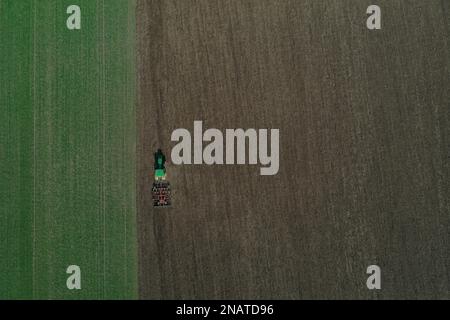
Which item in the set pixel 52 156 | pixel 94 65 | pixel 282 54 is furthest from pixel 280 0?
pixel 52 156

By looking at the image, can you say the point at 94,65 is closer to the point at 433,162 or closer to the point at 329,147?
the point at 329,147

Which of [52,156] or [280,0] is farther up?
[280,0]

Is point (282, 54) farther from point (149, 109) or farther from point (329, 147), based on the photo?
point (149, 109)

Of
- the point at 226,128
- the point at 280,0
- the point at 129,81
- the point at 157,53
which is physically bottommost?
the point at 226,128

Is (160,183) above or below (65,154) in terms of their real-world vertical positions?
below

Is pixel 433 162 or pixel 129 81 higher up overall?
pixel 129 81

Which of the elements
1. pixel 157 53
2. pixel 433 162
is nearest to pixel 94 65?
pixel 157 53
